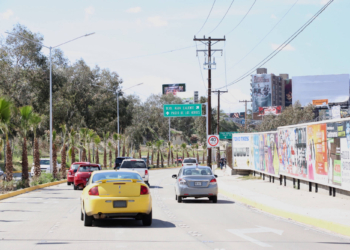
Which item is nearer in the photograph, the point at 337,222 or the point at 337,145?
the point at 337,222

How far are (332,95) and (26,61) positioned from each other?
115493mm

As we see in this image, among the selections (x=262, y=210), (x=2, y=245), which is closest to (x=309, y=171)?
(x=262, y=210)

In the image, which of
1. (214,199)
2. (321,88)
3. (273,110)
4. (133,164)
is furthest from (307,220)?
(273,110)

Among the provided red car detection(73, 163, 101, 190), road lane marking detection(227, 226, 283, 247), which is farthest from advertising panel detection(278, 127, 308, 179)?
road lane marking detection(227, 226, 283, 247)

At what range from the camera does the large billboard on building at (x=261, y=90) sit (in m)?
177

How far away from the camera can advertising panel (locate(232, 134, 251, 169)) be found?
1532 inches

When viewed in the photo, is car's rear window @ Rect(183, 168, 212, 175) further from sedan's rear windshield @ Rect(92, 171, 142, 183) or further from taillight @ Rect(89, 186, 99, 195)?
taillight @ Rect(89, 186, 99, 195)

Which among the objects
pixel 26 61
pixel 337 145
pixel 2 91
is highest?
pixel 26 61

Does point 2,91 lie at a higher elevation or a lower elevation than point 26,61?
lower

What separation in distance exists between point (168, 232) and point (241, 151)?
28.8 meters

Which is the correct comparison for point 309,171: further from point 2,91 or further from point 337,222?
point 2,91

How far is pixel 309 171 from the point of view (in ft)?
71.7

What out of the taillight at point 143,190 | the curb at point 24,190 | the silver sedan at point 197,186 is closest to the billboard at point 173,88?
the curb at point 24,190

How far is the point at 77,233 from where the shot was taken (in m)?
11.2
